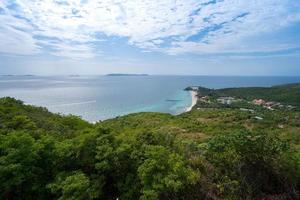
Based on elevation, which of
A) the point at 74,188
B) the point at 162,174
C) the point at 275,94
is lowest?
the point at 275,94

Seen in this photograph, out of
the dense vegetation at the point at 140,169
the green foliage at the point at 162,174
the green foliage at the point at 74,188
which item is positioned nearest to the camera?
the green foliage at the point at 162,174

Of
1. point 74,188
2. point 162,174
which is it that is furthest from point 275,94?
point 74,188

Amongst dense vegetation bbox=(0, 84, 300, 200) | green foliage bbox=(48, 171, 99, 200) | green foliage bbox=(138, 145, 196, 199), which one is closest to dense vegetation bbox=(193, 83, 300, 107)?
dense vegetation bbox=(0, 84, 300, 200)

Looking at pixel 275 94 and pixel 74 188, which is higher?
pixel 74 188

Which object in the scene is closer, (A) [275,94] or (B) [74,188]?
(B) [74,188]

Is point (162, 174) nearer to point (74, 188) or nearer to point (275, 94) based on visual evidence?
point (74, 188)

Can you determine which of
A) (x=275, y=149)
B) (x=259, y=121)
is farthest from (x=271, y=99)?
(x=275, y=149)

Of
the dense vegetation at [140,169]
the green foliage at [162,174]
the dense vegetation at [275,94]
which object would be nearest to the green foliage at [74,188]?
the dense vegetation at [140,169]

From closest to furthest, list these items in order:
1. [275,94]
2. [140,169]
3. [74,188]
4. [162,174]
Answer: [74,188] < [162,174] < [140,169] < [275,94]

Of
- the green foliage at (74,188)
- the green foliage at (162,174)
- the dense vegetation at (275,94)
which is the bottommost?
the dense vegetation at (275,94)

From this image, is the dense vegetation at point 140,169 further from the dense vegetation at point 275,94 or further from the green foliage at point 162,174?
the dense vegetation at point 275,94

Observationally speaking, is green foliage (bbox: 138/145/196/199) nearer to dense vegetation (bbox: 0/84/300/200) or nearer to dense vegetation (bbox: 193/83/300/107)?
dense vegetation (bbox: 0/84/300/200)
